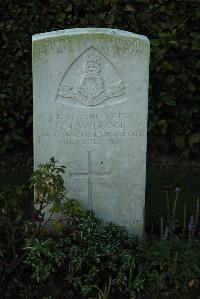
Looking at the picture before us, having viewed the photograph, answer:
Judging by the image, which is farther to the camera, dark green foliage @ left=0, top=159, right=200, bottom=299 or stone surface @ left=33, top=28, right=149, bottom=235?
stone surface @ left=33, top=28, right=149, bottom=235

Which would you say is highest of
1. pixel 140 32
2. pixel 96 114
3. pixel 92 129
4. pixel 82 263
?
pixel 140 32

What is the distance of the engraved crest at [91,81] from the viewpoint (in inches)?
167

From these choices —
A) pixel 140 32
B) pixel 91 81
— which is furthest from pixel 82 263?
pixel 140 32

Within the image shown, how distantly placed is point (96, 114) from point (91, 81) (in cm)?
25

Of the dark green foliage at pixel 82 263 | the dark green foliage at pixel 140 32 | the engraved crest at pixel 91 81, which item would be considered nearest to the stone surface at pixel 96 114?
the engraved crest at pixel 91 81

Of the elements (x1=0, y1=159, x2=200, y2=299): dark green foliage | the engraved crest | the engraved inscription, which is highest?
the engraved crest

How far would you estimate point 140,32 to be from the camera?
6.23m

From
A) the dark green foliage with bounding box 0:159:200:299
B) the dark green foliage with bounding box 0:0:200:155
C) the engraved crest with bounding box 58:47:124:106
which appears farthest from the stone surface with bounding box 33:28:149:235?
the dark green foliage with bounding box 0:0:200:155

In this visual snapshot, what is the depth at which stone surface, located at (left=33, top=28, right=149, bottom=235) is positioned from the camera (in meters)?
4.20

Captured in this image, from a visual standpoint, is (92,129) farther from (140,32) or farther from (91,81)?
(140,32)

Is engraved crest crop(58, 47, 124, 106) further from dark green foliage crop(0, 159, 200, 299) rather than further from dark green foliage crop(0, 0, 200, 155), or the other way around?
dark green foliage crop(0, 0, 200, 155)

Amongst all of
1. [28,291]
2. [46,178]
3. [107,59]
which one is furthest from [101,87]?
[28,291]

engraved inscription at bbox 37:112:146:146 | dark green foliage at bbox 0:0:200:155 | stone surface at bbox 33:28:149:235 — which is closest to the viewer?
stone surface at bbox 33:28:149:235

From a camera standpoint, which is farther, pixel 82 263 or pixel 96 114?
pixel 96 114
